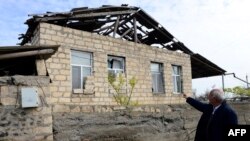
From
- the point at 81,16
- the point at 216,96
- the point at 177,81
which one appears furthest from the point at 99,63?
the point at 216,96

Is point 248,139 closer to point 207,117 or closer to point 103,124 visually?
point 207,117

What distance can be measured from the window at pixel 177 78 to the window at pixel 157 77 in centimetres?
103

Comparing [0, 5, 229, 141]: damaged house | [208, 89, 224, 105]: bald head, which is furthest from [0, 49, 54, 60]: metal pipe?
[208, 89, 224, 105]: bald head

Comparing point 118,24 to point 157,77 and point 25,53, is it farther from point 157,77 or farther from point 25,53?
point 25,53

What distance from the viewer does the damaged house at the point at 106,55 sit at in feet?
35.8

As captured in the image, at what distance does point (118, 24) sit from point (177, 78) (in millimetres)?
4240

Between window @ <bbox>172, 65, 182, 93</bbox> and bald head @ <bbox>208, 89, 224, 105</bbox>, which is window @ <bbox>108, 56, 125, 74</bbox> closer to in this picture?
window @ <bbox>172, 65, 182, 93</bbox>

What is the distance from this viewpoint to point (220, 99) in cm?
451

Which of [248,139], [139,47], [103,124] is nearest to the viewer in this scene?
[248,139]

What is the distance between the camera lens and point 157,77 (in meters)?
15.0

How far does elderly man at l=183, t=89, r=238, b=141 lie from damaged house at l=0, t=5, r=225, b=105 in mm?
4583

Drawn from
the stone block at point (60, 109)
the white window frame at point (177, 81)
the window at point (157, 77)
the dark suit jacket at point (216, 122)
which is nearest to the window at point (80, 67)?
the window at point (157, 77)

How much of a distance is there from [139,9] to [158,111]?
776 centimetres

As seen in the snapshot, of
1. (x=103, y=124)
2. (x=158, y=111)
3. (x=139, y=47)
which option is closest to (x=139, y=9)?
(x=139, y=47)
